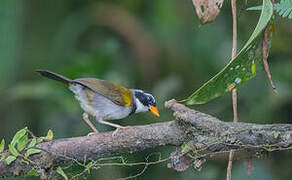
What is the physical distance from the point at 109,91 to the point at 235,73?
5.58 feet

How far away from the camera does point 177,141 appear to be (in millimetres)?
2695

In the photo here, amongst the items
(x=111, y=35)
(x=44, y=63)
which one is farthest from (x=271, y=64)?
(x=44, y=63)

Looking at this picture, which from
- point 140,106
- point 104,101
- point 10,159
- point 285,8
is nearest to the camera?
point 285,8

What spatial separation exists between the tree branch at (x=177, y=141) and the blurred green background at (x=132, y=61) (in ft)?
7.00

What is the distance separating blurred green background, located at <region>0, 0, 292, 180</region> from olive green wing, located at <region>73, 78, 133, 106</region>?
946 millimetres

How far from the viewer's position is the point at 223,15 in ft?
20.8

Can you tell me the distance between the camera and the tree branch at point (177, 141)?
99.8 inches

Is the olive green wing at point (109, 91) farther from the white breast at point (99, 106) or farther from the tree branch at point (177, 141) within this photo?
the tree branch at point (177, 141)

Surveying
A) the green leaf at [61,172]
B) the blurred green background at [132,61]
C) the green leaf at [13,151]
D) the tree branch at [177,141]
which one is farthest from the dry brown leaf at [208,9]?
the blurred green background at [132,61]

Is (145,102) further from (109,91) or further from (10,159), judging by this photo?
(10,159)

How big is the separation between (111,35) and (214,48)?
164cm

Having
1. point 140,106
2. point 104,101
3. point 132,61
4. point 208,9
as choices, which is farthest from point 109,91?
point 132,61

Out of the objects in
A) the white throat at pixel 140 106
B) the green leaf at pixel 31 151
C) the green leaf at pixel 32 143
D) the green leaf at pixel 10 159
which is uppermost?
the green leaf at pixel 32 143

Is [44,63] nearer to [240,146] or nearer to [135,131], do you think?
[135,131]
